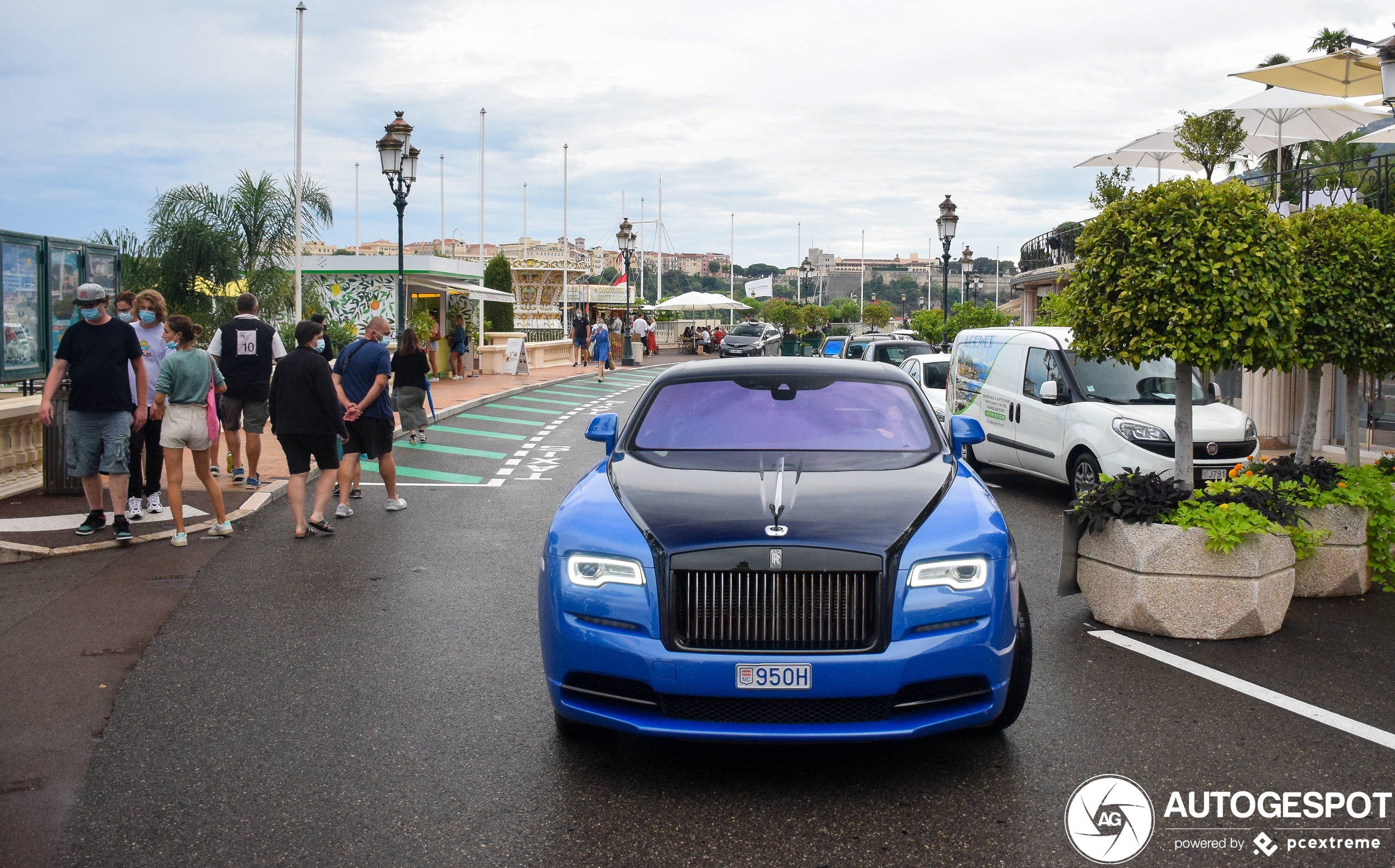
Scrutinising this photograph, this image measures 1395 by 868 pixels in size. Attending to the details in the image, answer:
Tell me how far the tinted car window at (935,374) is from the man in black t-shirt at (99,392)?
1110 centimetres

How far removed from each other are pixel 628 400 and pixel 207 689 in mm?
20872

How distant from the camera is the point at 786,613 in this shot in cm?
419

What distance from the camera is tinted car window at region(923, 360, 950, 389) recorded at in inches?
668

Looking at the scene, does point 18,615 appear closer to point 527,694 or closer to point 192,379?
point 192,379

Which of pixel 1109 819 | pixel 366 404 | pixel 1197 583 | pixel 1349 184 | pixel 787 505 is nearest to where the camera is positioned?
pixel 1109 819

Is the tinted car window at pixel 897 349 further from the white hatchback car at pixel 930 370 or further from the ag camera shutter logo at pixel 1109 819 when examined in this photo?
the ag camera shutter logo at pixel 1109 819

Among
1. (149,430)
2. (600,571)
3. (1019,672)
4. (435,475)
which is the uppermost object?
(149,430)

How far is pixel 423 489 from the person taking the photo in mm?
12742

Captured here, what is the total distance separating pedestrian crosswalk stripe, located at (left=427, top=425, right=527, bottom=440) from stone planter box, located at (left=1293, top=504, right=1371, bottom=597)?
41.6 ft

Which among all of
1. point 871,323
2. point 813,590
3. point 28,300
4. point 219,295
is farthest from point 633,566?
point 871,323

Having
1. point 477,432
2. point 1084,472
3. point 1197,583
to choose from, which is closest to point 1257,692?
point 1197,583

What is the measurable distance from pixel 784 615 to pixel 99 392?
22.1 feet

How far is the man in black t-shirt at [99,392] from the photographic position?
8.77m

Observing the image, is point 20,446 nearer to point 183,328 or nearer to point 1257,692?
point 183,328
